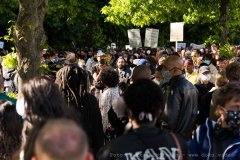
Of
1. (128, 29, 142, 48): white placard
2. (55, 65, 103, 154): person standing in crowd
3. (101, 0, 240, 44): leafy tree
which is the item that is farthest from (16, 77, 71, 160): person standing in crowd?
(128, 29, 142, 48): white placard

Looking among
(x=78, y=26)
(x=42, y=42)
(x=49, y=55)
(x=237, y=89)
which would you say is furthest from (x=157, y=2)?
(x=78, y=26)

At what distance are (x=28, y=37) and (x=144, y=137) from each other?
11.3ft

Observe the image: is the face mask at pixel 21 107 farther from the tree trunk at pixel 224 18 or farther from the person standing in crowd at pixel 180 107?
the tree trunk at pixel 224 18

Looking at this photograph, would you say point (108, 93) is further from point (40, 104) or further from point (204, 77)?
point (40, 104)

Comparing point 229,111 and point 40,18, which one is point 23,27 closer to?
point 40,18

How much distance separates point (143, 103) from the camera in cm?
373

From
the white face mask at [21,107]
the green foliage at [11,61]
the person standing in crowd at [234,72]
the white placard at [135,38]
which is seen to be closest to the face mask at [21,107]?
the white face mask at [21,107]

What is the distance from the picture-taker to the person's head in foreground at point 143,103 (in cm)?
371

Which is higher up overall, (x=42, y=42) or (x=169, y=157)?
(x=42, y=42)

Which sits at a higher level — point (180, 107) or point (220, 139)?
point (220, 139)

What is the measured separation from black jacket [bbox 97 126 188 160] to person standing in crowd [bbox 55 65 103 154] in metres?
1.94

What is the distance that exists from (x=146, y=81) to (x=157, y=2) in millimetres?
15466

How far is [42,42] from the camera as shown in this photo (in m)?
6.86

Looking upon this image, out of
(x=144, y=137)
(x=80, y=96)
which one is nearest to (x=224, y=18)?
(x=80, y=96)
